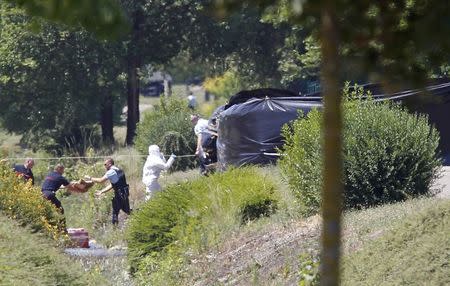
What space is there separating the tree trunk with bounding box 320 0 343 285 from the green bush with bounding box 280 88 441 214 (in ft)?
28.0

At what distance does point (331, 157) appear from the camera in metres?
4.77

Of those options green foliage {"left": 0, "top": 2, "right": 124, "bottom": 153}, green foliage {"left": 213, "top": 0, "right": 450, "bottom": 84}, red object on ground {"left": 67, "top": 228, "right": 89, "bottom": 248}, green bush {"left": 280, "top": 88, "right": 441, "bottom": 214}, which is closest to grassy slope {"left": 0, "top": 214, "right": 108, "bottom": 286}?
green bush {"left": 280, "top": 88, "right": 441, "bottom": 214}

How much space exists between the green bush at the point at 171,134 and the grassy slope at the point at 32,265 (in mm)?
12457

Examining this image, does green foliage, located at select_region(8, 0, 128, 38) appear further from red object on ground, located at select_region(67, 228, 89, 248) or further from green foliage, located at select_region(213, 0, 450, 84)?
red object on ground, located at select_region(67, 228, 89, 248)

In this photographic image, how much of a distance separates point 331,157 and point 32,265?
7.96 m

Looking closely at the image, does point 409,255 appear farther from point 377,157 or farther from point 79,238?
point 79,238

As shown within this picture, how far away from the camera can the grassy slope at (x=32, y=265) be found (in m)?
11.1

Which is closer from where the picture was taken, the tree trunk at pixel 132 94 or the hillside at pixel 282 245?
the hillside at pixel 282 245

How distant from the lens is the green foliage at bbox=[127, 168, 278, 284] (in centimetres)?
1424

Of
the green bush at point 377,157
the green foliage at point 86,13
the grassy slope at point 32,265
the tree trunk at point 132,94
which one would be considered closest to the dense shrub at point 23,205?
the grassy slope at point 32,265

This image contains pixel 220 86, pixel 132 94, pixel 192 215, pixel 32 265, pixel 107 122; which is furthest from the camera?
pixel 220 86

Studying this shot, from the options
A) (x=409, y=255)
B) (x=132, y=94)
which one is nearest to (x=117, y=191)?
(x=409, y=255)

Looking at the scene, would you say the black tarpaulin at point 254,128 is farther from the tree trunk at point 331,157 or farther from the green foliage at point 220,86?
the green foliage at point 220,86

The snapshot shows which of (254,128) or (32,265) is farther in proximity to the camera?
(254,128)
